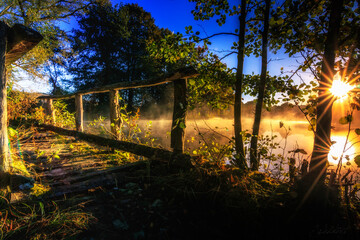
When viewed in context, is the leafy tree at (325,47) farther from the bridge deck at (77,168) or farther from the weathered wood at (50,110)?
the weathered wood at (50,110)

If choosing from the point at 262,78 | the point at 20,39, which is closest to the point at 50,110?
the point at 20,39

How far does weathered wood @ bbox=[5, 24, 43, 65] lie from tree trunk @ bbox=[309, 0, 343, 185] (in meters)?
3.24

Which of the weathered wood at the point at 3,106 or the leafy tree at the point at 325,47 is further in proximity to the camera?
the weathered wood at the point at 3,106

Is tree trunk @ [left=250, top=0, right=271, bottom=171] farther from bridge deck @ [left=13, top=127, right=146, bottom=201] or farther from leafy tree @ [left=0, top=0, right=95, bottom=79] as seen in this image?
leafy tree @ [left=0, top=0, right=95, bottom=79]

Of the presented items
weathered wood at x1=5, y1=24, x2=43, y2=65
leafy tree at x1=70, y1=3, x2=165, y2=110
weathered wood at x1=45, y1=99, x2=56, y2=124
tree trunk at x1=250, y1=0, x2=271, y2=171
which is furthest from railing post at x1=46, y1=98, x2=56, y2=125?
leafy tree at x1=70, y1=3, x2=165, y2=110

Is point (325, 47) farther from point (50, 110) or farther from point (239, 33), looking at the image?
point (50, 110)

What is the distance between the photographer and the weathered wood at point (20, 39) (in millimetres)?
1939

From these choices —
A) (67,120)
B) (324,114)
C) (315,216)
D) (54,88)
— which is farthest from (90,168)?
(54,88)

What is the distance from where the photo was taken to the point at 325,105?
61.8 inches

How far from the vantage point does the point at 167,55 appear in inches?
114

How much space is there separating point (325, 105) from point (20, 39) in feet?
11.6

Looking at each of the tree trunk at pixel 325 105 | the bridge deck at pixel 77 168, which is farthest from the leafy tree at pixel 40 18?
the tree trunk at pixel 325 105

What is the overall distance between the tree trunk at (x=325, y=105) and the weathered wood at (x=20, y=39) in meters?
3.24

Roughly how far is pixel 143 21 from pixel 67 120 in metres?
19.2
